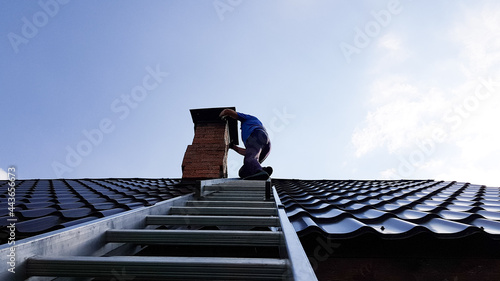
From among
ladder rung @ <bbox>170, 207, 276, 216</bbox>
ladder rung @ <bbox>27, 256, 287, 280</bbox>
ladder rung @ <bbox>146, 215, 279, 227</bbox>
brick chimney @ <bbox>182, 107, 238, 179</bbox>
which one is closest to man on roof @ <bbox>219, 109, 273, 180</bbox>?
brick chimney @ <bbox>182, 107, 238, 179</bbox>

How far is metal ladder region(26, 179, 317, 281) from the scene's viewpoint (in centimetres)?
104

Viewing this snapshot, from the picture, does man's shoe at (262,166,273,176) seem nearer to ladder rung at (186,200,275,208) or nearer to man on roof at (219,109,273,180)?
man on roof at (219,109,273,180)

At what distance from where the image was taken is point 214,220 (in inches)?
71.6

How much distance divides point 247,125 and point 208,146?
1.26m

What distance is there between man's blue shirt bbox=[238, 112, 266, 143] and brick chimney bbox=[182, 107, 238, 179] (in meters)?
0.67

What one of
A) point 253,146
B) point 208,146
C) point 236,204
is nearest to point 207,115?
point 208,146

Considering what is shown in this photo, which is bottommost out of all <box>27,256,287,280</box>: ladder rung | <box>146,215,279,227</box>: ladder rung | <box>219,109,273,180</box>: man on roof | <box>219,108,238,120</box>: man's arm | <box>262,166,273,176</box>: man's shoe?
<box>27,256,287,280</box>: ladder rung

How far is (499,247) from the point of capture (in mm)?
1485

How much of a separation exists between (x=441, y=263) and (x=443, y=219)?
53 centimetres

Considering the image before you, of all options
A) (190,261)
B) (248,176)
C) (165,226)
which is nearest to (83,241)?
(190,261)

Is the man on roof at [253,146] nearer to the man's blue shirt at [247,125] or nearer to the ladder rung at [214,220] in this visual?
the man's blue shirt at [247,125]

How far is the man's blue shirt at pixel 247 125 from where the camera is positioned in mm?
4683

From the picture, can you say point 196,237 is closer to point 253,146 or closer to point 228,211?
point 228,211

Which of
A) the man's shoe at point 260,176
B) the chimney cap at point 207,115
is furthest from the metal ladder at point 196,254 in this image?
the chimney cap at point 207,115
